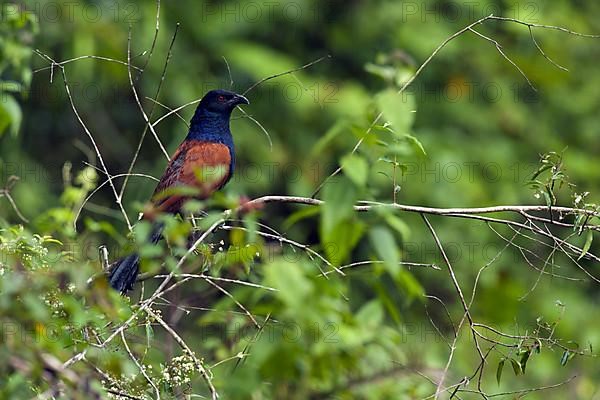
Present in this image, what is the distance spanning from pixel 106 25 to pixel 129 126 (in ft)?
4.46

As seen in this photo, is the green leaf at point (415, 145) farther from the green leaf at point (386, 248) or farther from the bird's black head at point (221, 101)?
the bird's black head at point (221, 101)

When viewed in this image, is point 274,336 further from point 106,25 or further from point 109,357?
point 106,25

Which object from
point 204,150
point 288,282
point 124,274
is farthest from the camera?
point 204,150

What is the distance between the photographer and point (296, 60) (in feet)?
30.4

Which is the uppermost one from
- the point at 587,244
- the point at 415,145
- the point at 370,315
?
the point at 415,145

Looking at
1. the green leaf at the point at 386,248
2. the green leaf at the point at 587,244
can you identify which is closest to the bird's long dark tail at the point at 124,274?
the green leaf at the point at 587,244

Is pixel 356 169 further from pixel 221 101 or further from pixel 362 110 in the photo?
pixel 362 110

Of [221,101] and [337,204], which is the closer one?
[337,204]

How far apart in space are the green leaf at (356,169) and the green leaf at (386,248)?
0.31ft

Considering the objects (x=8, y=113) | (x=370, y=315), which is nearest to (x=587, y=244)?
(x=370, y=315)

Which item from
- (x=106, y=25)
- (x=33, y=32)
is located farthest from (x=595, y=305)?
(x=33, y=32)

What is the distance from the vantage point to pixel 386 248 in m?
1.86

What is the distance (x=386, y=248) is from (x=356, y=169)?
0.57ft

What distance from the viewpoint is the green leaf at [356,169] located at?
1.92 meters
